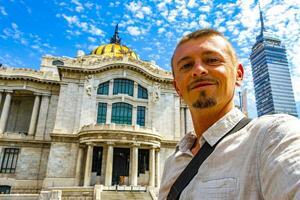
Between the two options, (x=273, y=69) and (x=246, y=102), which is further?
(x=273, y=69)

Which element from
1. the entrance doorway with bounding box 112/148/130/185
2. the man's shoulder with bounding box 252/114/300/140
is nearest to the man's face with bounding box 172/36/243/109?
the man's shoulder with bounding box 252/114/300/140

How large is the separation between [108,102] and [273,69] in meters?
132

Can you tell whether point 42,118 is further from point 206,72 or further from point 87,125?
point 206,72

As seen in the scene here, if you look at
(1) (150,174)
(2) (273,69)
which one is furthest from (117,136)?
(2) (273,69)

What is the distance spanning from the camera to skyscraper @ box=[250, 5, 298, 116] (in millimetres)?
130625

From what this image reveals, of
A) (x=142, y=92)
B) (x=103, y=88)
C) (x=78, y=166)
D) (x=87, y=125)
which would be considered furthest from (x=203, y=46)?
(x=142, y=92)

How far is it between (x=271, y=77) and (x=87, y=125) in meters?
133

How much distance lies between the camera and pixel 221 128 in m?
1.55

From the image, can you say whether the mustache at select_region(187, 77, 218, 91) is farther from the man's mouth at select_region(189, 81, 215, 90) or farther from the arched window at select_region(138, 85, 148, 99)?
the arched window at select_region(138, 85, 148, 99)

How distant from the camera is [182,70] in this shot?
1899mm

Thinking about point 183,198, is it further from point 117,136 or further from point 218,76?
point 117,136

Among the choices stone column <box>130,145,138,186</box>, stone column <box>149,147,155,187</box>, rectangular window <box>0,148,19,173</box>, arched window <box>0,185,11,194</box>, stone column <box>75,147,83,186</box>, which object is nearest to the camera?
stone column <box>130,145,138,186</box>

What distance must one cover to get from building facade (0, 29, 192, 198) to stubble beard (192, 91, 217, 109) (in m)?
24.1

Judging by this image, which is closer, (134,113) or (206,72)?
(206,72)
